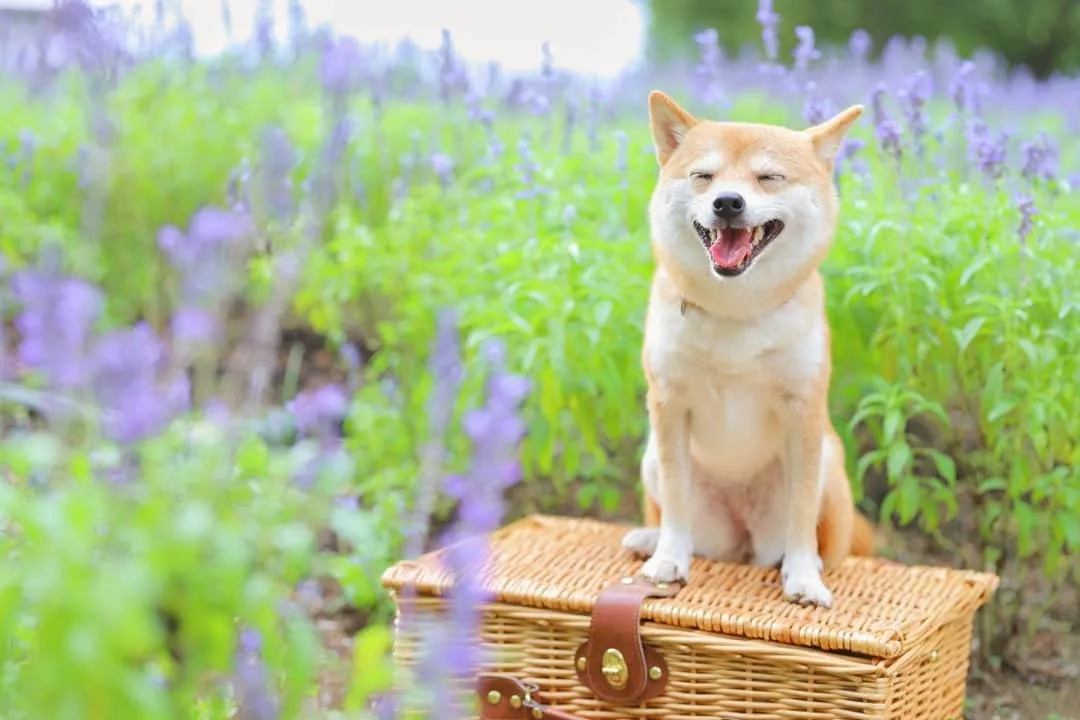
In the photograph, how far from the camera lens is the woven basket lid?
198cm

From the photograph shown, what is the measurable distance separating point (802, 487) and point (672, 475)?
0.22 metres

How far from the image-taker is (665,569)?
2191mm

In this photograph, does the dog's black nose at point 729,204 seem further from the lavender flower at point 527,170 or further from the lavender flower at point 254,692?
the lavender flower at point 254,692

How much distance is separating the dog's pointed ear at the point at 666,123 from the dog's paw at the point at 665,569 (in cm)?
67

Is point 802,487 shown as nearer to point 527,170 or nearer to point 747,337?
point 747,337

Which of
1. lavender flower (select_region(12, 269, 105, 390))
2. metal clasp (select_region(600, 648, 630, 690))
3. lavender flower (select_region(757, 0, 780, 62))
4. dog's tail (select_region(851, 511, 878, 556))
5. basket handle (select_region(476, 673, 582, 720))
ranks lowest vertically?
basket handle (select_region(476, 673, 582, 720))

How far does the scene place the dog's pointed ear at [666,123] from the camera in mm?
2193

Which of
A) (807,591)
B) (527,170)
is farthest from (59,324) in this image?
(527,170)

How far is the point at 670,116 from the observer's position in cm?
221

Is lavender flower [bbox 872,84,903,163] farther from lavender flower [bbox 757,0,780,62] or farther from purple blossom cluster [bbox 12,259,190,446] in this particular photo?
purple blossom cluster [bbox 12,259,190,446]

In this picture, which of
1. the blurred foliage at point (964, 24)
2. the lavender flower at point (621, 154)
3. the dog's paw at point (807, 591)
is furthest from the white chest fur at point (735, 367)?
the blurred foliage at point (964, 24)

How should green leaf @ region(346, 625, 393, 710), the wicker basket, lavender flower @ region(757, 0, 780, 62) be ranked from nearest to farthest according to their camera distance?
green leaf @ region(346, 625, 393, 710) < the wicker basket < lavender flower @ region(757, 0, 780, 62)

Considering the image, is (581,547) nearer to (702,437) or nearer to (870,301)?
(702,437)

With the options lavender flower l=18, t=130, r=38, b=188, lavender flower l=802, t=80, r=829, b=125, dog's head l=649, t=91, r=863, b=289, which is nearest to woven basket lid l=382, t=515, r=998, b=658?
dog's head l=649, t=91, r=863, b=289
